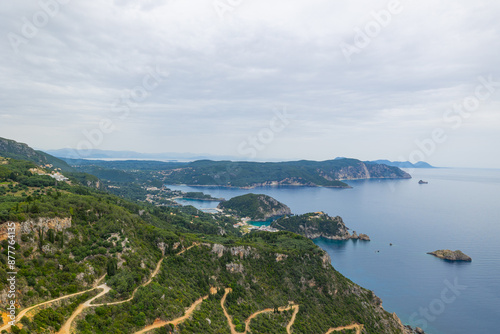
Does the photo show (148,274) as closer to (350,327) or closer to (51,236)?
(51,236)

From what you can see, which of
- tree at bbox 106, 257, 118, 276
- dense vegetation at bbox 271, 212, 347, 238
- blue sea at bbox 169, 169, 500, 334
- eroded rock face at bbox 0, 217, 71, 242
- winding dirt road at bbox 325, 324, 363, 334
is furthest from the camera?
dense vegetation at bbox 271, 212, 347, 238

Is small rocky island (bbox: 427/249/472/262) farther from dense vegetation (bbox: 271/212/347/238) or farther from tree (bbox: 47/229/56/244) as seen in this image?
tree (bbox: 47/229/56/244)

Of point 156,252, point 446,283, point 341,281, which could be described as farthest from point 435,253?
point 156,252

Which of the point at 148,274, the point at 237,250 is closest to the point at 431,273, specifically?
the point at 237,250

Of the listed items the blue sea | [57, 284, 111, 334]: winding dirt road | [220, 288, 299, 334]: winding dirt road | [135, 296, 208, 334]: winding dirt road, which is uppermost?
[57, 284, 111, 334]: winding dirt road

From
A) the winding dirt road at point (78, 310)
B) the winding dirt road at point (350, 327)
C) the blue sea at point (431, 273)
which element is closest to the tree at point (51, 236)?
the winding dirt road at point (78, 310)

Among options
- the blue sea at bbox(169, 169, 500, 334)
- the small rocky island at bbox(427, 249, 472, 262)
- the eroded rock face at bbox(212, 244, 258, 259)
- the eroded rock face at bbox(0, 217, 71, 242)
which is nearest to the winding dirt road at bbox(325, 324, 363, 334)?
the blue sea at bbox(169, 169, 500, 334)

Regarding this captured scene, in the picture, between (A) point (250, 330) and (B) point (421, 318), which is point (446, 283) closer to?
(B) point (421, 318)
